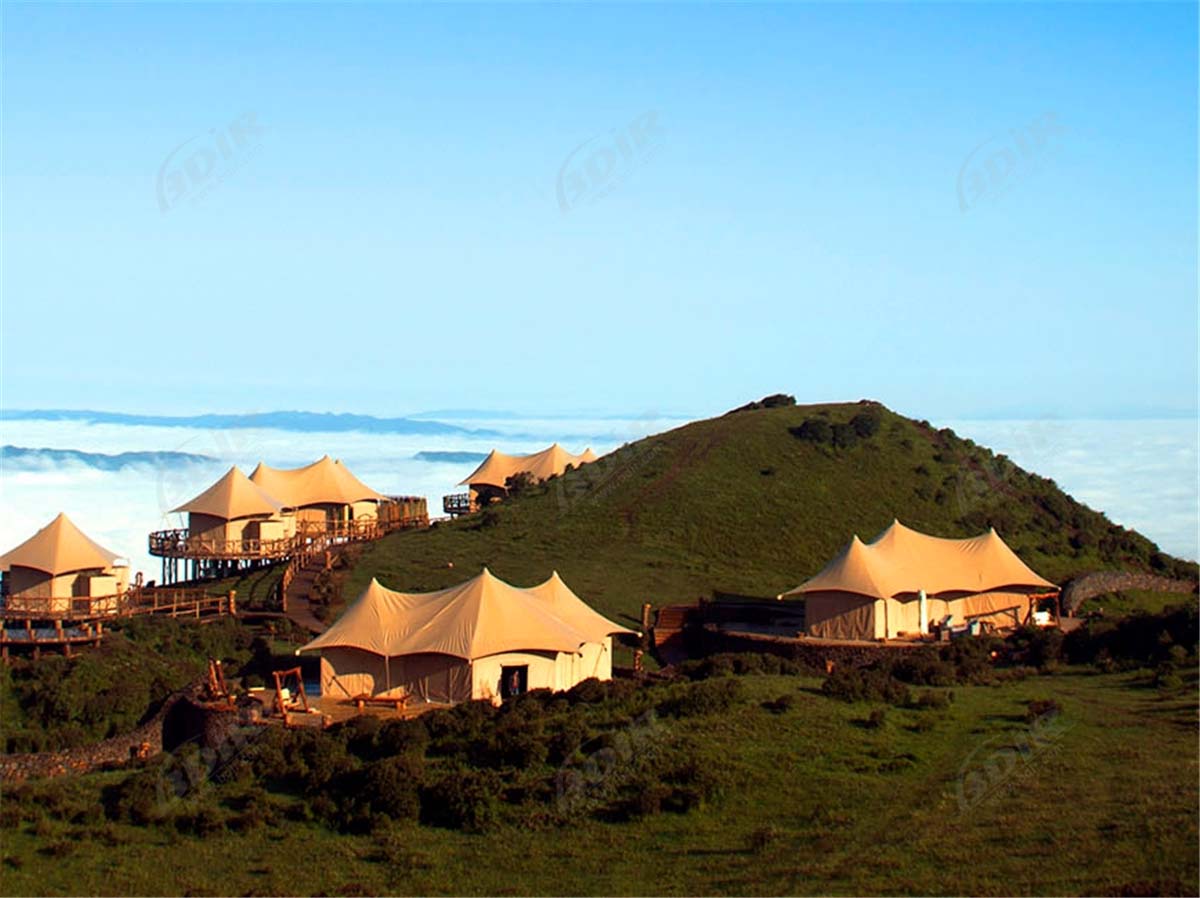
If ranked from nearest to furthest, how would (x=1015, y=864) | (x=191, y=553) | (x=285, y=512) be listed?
(x=1015, y=864), (x=191, y=553), (x=285, y=512)

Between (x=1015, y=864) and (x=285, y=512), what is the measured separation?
169 ft

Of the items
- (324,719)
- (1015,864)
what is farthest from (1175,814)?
A: (324,719)

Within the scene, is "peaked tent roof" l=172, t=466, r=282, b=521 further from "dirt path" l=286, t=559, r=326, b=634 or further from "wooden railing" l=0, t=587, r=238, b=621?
"wooden railing" l=0, t=587, r=238, b=621

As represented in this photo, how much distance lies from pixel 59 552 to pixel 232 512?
1158 centimetres

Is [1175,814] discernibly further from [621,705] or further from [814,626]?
[814,626]

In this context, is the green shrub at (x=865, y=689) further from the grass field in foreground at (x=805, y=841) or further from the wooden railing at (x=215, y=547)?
the wooden railing at (x=215, y=547)

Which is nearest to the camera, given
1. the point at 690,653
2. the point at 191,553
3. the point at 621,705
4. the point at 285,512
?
the point at 621,705

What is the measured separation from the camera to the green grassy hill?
6275cm

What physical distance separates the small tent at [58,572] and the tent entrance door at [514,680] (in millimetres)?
19627

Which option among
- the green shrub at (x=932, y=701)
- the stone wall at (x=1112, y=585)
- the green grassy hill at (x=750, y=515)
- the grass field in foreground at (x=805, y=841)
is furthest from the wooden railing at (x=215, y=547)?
the green shrub at (x=932, y=701)

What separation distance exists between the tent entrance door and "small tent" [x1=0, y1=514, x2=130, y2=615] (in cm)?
1963

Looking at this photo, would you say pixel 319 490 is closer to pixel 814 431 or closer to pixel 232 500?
pixel 232 500

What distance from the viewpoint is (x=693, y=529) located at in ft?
226

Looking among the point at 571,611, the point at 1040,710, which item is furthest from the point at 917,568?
the point at 1040,710
